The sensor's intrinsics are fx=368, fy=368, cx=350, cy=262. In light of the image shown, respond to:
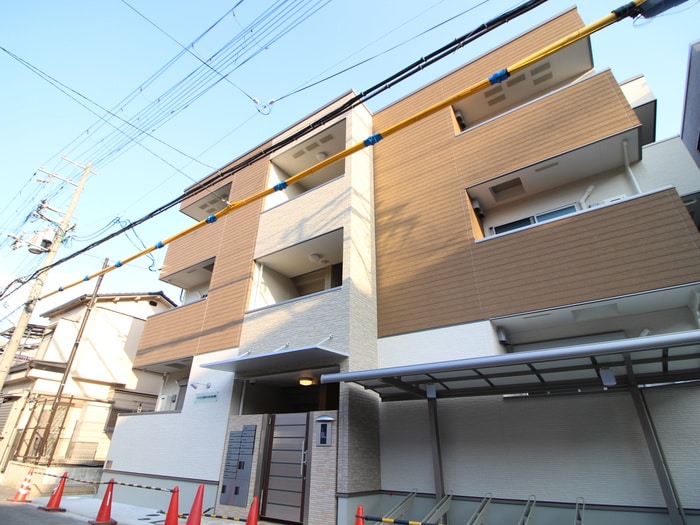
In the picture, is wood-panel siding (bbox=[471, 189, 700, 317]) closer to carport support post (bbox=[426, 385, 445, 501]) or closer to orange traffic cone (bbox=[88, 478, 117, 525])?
carport support post (bbox=[426, 385, 445, 501])

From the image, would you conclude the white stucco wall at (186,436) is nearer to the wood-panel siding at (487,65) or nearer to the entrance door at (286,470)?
the entrance door at (286,470)

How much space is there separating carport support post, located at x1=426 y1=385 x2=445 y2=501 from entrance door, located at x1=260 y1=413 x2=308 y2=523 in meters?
2.61

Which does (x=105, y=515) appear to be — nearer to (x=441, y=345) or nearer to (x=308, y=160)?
(x=441, y=345)

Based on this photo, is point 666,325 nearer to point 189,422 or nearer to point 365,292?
point 365,292

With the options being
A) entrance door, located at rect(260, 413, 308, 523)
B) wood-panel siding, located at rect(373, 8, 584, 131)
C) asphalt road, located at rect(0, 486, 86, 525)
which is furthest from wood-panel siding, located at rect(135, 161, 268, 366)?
wood-panel siding, located at rect(373, 8, 584, 131)

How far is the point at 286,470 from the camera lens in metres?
7.71

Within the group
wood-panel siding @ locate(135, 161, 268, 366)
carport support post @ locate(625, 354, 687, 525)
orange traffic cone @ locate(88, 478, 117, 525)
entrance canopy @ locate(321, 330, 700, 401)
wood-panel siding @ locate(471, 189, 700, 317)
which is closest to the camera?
entrance canopy @ locate(321, 330, 700, 401)

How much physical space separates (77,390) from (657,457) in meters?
19.6

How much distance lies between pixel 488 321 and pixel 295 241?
5513mm

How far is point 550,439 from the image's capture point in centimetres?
644

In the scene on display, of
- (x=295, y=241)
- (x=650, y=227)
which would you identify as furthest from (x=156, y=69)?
(x=650, y=227)

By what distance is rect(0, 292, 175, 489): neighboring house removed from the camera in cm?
1415

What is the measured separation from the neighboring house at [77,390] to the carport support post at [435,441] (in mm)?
13138

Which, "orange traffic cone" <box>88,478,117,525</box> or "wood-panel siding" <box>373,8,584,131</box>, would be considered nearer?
"orange traffic cone" <box>88,478,117,525</box>
